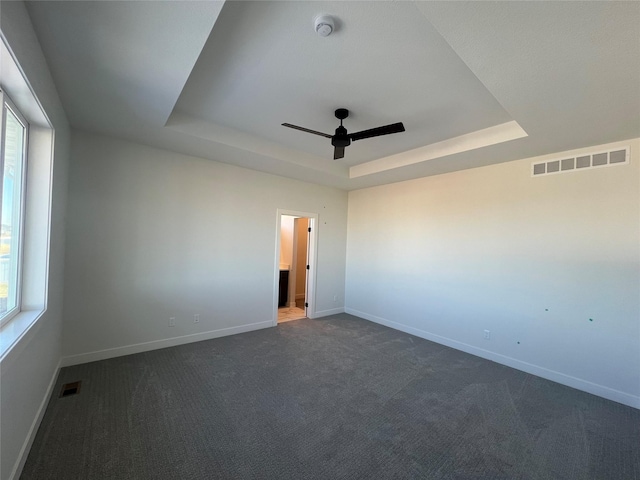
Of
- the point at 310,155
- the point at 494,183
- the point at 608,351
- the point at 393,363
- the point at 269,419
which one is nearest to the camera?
the point at 269,419

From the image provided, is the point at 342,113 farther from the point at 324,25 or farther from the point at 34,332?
the point at 34,332

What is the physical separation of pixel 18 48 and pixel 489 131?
3926mm

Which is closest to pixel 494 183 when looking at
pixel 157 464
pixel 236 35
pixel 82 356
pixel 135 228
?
pixel 236 35

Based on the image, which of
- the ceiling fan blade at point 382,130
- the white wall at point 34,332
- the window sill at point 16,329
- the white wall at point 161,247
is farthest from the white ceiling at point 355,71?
the window sill at point 16,329

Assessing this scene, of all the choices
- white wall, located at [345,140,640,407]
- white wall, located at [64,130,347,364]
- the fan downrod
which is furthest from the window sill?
white wall, located at [345,140,640,407]

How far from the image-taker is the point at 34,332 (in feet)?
6.44

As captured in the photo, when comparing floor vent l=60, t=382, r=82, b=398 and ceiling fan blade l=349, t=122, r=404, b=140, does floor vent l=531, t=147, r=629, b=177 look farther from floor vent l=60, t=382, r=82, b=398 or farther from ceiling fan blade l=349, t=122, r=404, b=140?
floor vent l=60, t=382, r=82, b=398

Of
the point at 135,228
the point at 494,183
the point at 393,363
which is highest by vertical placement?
the point at 494,183

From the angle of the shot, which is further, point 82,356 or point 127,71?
point 82,356

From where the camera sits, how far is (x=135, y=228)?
3.49 meters

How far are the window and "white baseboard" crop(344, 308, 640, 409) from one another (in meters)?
4.82

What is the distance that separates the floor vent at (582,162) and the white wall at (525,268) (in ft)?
0.19

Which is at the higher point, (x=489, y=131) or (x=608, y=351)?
(x=489, y=131)

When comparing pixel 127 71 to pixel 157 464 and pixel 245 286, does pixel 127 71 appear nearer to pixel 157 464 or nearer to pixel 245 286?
pixel 157 464
